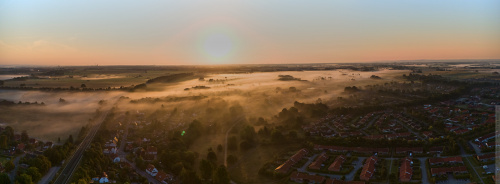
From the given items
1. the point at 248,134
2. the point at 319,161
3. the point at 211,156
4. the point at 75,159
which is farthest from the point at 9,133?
the point at 319,161

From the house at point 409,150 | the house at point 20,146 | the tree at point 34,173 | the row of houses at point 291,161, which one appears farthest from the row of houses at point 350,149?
the house at point 20,146

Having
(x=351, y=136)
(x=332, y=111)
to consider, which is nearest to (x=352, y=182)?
(x=351, y=136)

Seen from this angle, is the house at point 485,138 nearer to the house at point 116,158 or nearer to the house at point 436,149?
the house at point 436,149

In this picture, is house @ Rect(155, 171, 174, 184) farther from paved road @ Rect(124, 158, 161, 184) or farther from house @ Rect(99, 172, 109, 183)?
house @ Rect(99, 172, 109, 183)

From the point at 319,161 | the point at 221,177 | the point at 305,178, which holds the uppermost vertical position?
the point at 221,177

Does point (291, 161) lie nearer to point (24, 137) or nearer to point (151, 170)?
point (151, 170)

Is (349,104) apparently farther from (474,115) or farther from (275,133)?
(275,133)
